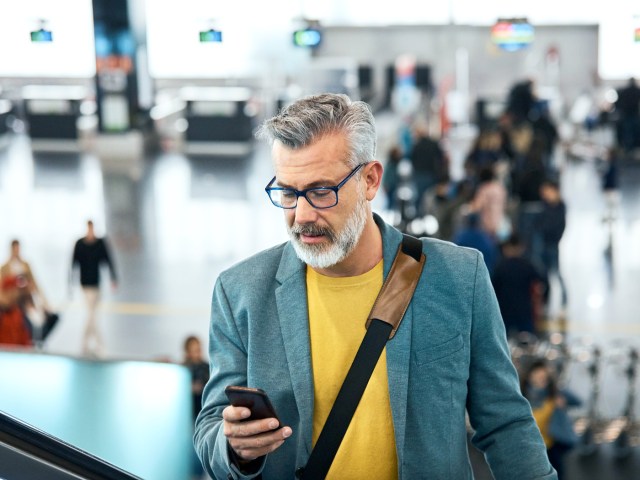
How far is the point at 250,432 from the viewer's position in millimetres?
2057

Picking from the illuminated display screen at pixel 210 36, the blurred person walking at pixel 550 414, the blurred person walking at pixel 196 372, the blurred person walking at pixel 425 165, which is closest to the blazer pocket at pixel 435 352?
the blurred person walking at pixel 550 414

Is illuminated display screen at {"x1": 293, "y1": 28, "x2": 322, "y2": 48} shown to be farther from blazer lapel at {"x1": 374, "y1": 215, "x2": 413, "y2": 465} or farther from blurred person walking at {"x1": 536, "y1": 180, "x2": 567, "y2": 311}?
blazer lapel at {"x1": 374, "y1": 215, "x2": 413, "y2": 465}

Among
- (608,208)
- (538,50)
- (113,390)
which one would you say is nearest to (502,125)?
(608,208)

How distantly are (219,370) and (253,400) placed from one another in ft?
1.17

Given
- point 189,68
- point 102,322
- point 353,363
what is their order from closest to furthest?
point 353,363 < point 102,322 < point 189,68

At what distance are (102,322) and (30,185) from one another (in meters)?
7.72

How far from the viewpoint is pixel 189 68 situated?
27188 mm

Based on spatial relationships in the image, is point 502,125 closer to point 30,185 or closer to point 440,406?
point 30,185

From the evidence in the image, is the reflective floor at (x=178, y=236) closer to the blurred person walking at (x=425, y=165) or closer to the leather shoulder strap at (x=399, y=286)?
the blurred person walking at (x=425, y=165)

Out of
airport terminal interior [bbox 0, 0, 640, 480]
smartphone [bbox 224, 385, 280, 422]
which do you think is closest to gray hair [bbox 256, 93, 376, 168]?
smartphone [bbox 224, 385, 280, 422]

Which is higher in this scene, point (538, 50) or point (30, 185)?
point (538, 50)

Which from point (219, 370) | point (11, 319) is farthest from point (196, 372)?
point (219, 370)

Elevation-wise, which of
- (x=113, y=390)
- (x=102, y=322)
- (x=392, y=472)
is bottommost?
(x=102, y=322)

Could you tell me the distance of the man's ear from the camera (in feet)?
7.86
